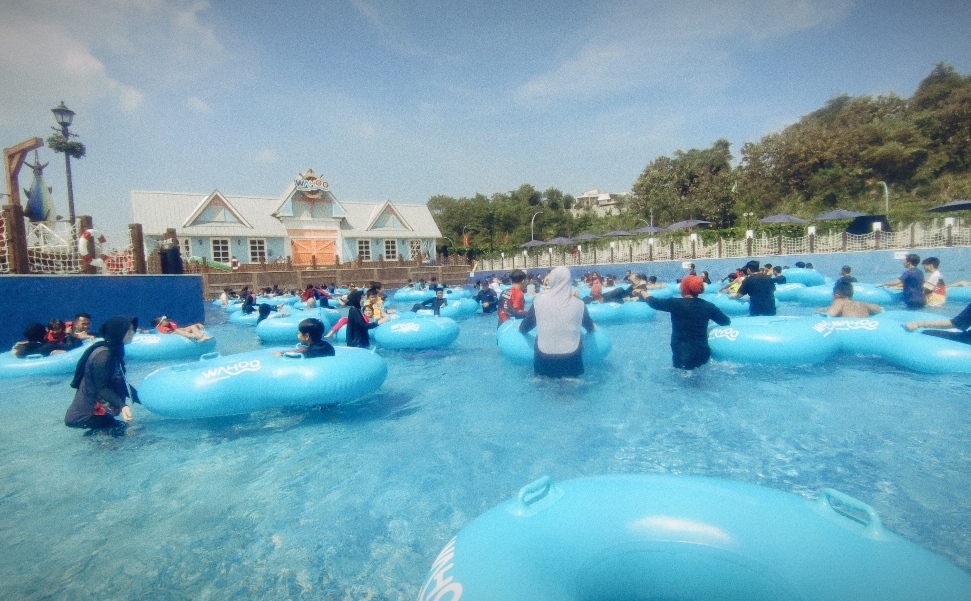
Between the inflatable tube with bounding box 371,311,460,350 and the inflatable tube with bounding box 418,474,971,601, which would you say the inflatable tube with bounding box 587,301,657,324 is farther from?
the inflatable tube with bounding box 418,474,971,601

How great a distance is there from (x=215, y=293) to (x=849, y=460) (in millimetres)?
24878

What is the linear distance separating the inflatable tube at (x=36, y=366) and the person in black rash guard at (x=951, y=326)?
11439 millimetres

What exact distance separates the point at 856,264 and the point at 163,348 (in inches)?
874

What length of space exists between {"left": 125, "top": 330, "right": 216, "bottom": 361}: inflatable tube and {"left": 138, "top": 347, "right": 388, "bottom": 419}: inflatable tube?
170 inches

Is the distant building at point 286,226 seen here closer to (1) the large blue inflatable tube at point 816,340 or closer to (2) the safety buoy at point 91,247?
(2) the safety buoy at point 91,247

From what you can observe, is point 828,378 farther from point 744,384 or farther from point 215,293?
point 215,293

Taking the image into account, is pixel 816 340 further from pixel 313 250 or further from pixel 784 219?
pixel 313 250

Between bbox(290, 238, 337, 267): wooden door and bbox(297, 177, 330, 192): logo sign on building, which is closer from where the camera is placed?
bbox(297, 177, 330, 192): logo sign on building

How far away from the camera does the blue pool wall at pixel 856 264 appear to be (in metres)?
18.0

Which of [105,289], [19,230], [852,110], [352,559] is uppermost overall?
[852,110]

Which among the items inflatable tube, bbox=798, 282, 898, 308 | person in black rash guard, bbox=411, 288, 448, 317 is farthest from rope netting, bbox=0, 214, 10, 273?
inflatable tube, bbox=798, 282, 898, 308

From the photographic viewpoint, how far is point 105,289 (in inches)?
462

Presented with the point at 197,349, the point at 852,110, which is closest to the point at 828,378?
the point at 197,349

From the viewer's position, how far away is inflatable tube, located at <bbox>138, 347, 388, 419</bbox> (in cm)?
525
